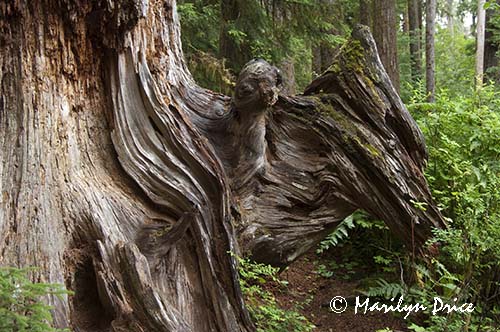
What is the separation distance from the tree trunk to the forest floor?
76cm

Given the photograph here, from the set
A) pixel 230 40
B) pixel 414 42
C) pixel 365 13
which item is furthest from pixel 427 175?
pixel 414 42

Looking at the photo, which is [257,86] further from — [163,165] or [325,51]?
[325,51]

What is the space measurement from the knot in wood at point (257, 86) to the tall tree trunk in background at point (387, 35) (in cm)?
563

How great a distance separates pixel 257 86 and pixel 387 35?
6150 millimetres

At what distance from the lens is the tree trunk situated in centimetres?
437

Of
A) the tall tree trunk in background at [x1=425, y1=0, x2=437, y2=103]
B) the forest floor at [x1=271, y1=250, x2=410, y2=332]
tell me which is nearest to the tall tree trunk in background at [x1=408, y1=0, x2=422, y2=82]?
the tall tree trunk in background at [x1=425, y1=0, x2=437, y2=103]

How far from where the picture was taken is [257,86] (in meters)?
5.37

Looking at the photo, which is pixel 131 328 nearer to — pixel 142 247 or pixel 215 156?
pixel 142 247

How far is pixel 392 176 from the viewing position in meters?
6.14

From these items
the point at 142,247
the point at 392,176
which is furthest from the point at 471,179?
the point at 142,247

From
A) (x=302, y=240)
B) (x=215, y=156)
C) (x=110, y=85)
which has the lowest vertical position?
(x=302, y=240)

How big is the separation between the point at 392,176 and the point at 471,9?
82.3ft

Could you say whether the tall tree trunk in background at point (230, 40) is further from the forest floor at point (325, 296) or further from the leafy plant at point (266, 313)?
the leafy plant at point (266, 313)

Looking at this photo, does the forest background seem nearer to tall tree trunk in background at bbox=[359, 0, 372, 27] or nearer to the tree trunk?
the tree trunk
